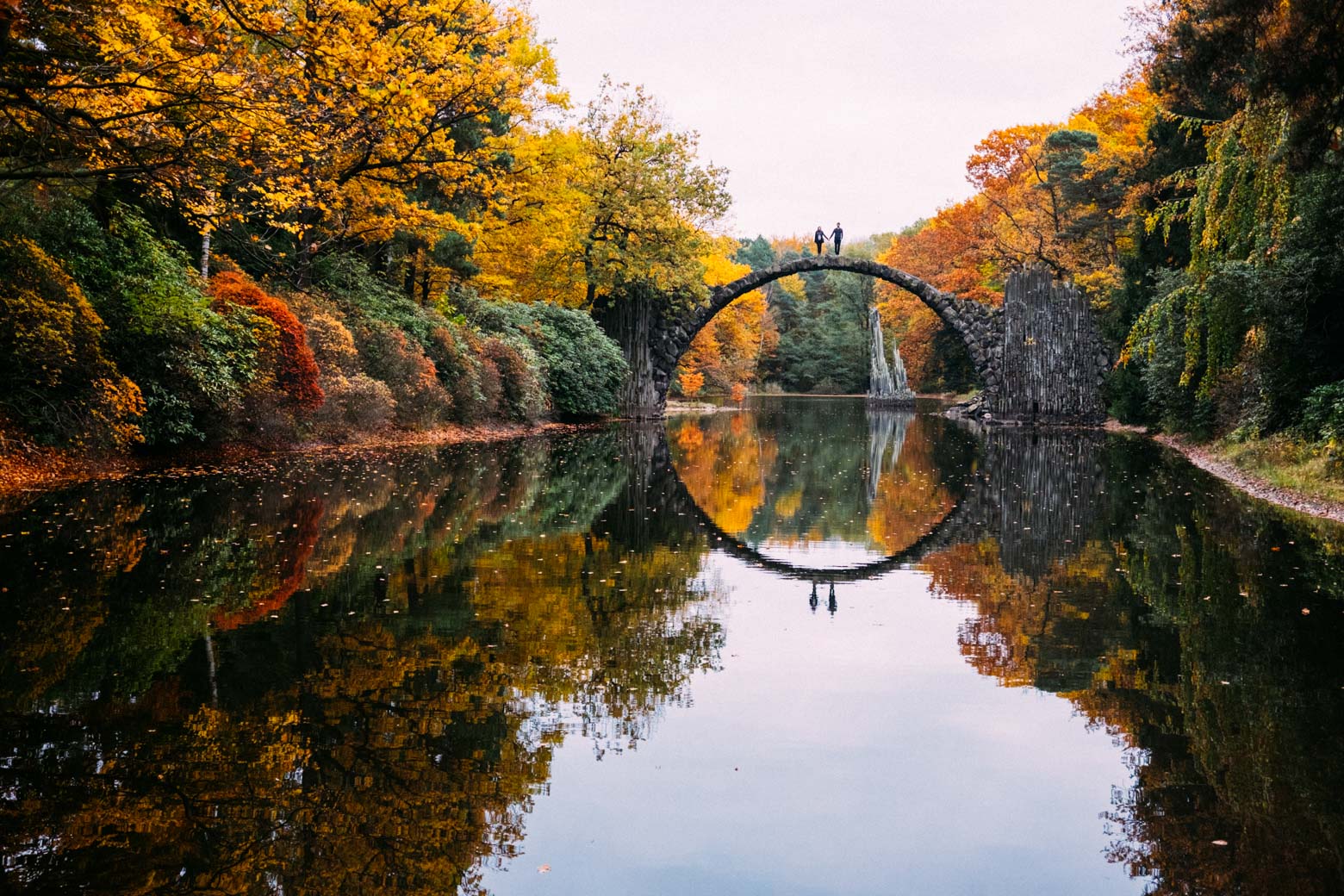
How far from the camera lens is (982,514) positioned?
13062 millimetres

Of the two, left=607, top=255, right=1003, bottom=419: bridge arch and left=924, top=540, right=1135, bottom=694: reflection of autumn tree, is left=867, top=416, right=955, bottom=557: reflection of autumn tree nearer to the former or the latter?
left=924, top=540, right=1135, bottom=694: reflection of autumn tree

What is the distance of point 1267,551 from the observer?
9.86 metres

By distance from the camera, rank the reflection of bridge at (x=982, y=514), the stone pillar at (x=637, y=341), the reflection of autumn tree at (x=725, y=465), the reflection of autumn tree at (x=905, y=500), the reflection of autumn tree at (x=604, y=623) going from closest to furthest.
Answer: the reflection of autumn tree at (x=604, y=623), the reflection of bridge at (x=982, y=514), the reflection of autumn tree at (x=905, y=500), the reflection of autumn tree at (x=725, y=465), the stone pillar at (x=637, y=341)

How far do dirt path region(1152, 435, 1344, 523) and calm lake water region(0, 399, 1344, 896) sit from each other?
1.38 metres

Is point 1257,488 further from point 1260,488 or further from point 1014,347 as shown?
point 1014,347

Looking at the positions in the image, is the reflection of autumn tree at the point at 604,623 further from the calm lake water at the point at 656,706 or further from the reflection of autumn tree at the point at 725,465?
the reflection of autumn tree at the point at 725,465

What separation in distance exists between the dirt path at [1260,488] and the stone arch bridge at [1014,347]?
1223cm

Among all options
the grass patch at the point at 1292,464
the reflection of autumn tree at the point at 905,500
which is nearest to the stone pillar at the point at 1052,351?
the reflection of autumn tree at the point at 905,500

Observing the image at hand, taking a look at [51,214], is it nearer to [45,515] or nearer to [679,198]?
[45,515]

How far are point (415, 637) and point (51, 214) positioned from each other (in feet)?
33.6

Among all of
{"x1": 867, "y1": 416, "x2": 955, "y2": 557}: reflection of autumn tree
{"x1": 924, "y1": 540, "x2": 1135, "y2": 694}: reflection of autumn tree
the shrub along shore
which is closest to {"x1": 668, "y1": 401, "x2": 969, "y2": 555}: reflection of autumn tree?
{"x1": 867, "y1": 416, "x2": 955, "y2": 557}: reflection of autumn tree

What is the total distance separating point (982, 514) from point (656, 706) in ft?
27.8

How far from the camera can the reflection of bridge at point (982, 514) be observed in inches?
384

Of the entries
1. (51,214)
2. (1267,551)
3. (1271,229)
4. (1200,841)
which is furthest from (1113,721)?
(51,214)
